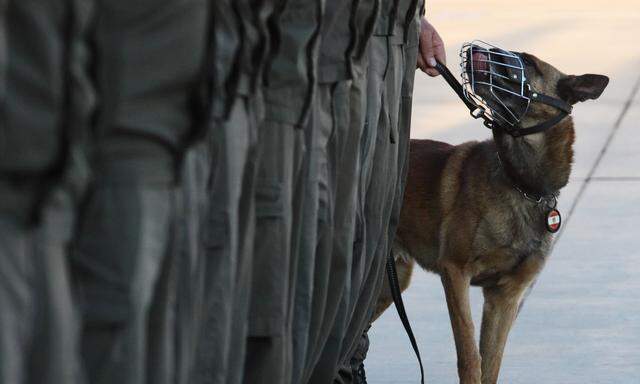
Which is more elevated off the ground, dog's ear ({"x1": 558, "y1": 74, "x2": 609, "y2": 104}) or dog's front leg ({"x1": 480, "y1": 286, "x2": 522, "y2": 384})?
dog's ear ({"x1": 558, "y1": 74, "x2": 609, "y2": 104})

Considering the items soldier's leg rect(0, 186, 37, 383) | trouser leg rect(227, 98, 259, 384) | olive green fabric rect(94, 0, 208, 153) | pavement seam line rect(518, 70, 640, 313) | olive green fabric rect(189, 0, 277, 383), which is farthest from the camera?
pavement seam line rect(518, 70, 640, 313)

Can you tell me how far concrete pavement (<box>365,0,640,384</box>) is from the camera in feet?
22.4

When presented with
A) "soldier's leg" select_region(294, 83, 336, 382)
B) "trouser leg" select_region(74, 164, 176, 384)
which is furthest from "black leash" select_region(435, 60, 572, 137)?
"trouser leg" select_region(74, 164, 176, 384)

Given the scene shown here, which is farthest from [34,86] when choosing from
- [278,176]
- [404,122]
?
[404,122]

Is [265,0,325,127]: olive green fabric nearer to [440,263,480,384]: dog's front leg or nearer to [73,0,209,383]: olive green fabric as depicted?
[73,0,209,383]: olive green fabric

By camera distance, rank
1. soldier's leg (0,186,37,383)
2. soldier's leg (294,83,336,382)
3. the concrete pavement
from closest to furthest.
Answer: soldier's leg (0,186,37,383)
soldier's leg (294,83,336,382)
the concrete pavement

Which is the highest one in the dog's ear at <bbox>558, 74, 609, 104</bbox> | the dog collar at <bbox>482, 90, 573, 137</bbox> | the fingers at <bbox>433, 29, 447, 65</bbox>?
the fingers at <bbox>433, 29, 447, 65</bbox>

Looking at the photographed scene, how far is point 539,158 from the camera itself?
726cm

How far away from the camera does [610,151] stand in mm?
10641

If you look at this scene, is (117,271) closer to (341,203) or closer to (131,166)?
(131,166)

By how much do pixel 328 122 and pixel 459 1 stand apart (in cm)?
1472

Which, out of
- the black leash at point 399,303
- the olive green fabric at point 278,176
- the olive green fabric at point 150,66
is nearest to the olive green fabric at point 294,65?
the olive green fabric at point 278,176

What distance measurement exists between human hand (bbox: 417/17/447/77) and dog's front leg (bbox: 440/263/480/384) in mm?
1101

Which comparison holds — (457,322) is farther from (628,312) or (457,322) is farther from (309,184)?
(309,184)
